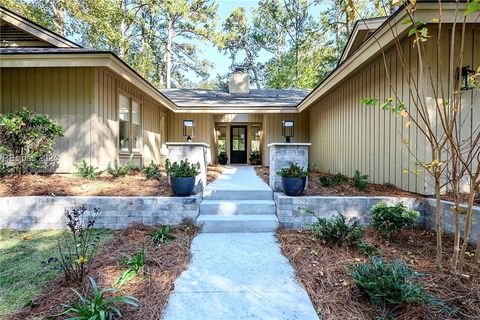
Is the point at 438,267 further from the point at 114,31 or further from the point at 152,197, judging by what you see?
the point at 114,31

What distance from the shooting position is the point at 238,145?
12.8 meters

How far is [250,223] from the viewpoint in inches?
162

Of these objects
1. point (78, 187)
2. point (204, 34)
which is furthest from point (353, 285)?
point (204, 34)

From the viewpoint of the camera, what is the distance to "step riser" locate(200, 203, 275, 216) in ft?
14.5

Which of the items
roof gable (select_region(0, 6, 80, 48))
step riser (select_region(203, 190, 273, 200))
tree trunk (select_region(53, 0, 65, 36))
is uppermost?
tree trunk (select_region(53, 0, 65, 36))

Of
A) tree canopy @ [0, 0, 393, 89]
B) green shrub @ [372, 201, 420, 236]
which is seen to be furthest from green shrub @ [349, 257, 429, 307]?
tree canopy @ [0, 0, 393, 89]

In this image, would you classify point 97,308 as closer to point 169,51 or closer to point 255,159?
point 255,159

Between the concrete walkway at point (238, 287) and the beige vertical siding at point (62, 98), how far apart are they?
410 cm

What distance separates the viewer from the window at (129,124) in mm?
7098

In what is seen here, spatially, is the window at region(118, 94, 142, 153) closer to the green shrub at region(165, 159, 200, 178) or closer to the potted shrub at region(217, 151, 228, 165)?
the green shrub at region(165, 159, 200, 178)

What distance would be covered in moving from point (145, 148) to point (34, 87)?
11.0ft

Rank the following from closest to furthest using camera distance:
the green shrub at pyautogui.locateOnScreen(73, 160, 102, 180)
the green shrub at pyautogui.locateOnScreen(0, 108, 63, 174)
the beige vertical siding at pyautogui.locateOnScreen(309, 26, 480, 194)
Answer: the beige vertical siding at pyautogui.locateOnScreen(309, 26, 480, 194) < the green shrub at pyautogui.locateOnScreen(0, 108, 63, 174) < the green shrub at pyautogui.locateOnScreen(73, 160, 102, 180)

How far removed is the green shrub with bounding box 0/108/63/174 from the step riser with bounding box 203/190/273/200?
3252 millimetres

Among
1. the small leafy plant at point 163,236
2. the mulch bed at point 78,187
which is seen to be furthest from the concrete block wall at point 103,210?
the small leafy plant at point 163,236
